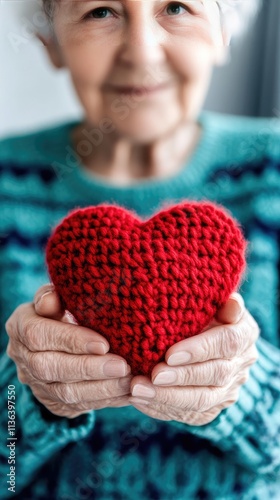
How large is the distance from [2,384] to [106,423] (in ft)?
→ 0.36

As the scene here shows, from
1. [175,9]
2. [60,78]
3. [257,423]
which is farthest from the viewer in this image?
[60,78]

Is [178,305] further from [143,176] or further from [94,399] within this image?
[143,176]

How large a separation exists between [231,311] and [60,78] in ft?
1.11

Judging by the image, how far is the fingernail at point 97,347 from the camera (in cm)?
30

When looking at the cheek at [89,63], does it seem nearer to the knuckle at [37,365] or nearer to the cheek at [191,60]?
the cheek at [191,60]

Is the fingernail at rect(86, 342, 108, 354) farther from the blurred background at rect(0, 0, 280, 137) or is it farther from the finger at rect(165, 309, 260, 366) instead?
the blurred background at rect(0, 0, 280, 137)

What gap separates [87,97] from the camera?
400mm

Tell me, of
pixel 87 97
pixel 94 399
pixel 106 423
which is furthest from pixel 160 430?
pixel 87 97

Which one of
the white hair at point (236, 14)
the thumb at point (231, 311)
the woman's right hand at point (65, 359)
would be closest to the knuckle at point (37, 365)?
the woman's right hand at point (65, 359)

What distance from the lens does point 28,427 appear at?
15.0 inches

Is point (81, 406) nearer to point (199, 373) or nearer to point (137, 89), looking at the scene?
point (199, 373)

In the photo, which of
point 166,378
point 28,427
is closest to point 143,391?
point 166,378

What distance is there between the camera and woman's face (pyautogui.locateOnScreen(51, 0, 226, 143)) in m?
0.29

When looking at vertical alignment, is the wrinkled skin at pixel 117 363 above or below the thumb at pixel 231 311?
below
